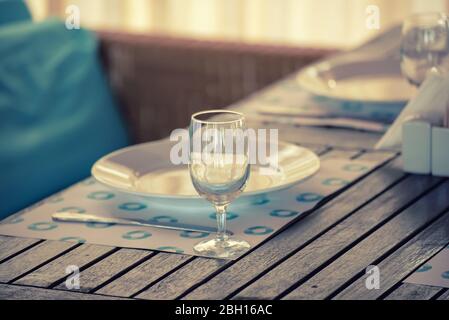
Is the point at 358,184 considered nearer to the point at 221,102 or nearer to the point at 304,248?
the point at 304,248

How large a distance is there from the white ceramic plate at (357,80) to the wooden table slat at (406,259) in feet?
1.87

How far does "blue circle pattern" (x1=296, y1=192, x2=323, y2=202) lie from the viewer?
4.26 feet

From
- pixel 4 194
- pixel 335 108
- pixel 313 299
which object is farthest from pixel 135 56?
pixel 313 299

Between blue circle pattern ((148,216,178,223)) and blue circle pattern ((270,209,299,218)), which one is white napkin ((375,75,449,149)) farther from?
blue circle pattern ((148,216,178,223))

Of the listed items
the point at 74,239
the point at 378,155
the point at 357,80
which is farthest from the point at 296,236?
the point at 357,80

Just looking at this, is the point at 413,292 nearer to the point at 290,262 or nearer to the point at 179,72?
the point at 290,262

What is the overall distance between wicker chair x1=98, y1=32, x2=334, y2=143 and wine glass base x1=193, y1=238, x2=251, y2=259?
1338mm

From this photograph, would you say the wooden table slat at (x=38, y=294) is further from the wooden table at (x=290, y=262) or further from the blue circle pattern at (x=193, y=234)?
the blue circle pattern at (x=193, y=234)

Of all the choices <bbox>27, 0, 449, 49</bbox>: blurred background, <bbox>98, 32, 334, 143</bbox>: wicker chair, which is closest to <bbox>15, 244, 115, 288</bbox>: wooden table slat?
<bbox>98, 32, 334, 143</bbox>: wicker chair

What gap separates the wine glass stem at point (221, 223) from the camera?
1125 mm

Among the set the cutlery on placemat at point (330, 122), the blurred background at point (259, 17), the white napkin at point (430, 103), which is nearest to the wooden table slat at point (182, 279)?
the white napkin at point (430, 103)

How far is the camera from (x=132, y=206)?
4.25 ft

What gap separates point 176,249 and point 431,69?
640 millimetres

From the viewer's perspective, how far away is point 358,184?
137 cm
